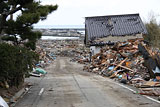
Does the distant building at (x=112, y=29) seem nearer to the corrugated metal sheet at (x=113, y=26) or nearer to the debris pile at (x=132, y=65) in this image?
the corrugated metal sheet at (x=113, y=26)

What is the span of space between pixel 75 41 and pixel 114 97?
53904 mm

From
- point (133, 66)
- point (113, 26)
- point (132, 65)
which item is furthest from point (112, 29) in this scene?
point (133, 66)

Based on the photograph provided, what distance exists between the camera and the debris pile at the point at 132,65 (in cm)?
1494

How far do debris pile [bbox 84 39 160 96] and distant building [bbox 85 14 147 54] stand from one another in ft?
15.3

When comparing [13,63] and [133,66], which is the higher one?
[13,63]

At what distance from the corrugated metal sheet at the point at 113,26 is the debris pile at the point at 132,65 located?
6233mm

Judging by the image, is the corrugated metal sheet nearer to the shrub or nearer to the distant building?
the distant building

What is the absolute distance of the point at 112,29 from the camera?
33.8m

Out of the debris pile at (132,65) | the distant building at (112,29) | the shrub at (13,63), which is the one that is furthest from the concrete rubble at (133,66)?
the shrub at (13,63)

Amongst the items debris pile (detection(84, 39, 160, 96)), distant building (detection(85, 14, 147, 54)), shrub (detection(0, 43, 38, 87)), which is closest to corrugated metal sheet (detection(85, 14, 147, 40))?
distant building (detection(85, 14, 147, 54))

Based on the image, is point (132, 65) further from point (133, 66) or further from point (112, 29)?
point (112, 29)

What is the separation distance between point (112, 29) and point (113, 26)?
960mm

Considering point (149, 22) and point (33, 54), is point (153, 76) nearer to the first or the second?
point (33, 54)

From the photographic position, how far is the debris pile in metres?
14.9
